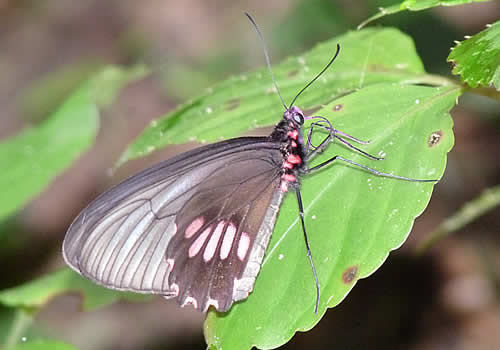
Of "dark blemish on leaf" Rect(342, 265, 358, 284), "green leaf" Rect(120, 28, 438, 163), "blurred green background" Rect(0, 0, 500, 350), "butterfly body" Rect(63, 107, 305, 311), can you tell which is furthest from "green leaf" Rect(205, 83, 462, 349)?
"blurred green background" Rect(0, 0, 500, 350)

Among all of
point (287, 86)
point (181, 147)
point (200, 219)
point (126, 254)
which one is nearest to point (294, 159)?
point (287, 86)

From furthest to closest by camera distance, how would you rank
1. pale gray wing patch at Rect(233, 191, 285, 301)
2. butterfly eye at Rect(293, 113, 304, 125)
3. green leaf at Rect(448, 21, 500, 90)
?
butterfly eye at Rect(293, 113, 304, 125)
pale gray wing patch at Rect(233, 191, 285, 301)
green leaf at Rect(448, 21, 500, 90)

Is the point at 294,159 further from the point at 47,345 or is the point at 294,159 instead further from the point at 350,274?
the point at 47,345

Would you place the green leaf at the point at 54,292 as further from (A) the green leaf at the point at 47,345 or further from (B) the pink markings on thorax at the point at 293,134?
(B) the pink markings on thorax at the point at 293,134

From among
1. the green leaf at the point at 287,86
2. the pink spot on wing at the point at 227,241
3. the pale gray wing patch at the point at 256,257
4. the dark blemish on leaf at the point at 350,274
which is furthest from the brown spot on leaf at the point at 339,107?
the pink spot on wing at the point at 227,241

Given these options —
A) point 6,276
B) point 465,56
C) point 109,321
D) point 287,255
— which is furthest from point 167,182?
point 6,276

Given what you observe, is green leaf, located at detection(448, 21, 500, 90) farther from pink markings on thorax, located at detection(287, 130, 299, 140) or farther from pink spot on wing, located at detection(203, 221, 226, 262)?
pink spot on wing, located at detection(203, 221, 226, 262)
